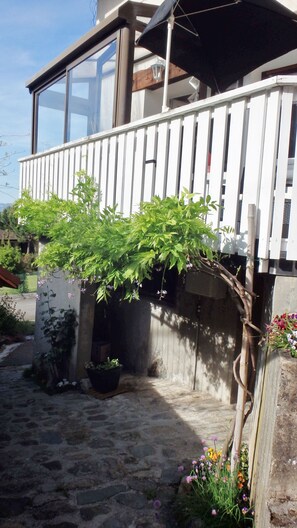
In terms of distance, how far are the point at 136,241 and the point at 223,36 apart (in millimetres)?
3818

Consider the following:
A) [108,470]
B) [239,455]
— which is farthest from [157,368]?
[239,455]

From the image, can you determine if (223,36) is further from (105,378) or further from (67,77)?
(105,378)

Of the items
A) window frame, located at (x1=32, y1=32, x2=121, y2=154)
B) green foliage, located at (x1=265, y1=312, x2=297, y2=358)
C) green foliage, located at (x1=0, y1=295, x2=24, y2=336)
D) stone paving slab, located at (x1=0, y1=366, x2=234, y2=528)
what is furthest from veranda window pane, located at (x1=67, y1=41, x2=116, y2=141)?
green foliage, located at (x1=0, y1=295, x2=24, y2=336)

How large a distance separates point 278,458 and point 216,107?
2.96m

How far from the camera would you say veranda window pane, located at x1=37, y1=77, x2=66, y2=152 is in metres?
8.17

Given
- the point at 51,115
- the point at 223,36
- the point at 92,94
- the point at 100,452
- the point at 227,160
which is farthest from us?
the point at 51,115

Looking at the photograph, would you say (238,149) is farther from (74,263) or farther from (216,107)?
(74,263)

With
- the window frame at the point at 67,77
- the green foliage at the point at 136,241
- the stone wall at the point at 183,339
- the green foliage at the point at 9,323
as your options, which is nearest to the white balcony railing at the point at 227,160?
the green foliage at the point at 136,241

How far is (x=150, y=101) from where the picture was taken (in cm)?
945

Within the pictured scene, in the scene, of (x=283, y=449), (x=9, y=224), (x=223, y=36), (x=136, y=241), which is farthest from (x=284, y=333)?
(x=9, y=224)

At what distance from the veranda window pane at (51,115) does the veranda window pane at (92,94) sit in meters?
0.44

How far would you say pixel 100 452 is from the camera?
5.34 metres

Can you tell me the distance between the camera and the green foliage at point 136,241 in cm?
364

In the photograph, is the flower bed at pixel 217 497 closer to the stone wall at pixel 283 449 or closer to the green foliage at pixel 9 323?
the stone wall at pixel 283 449
